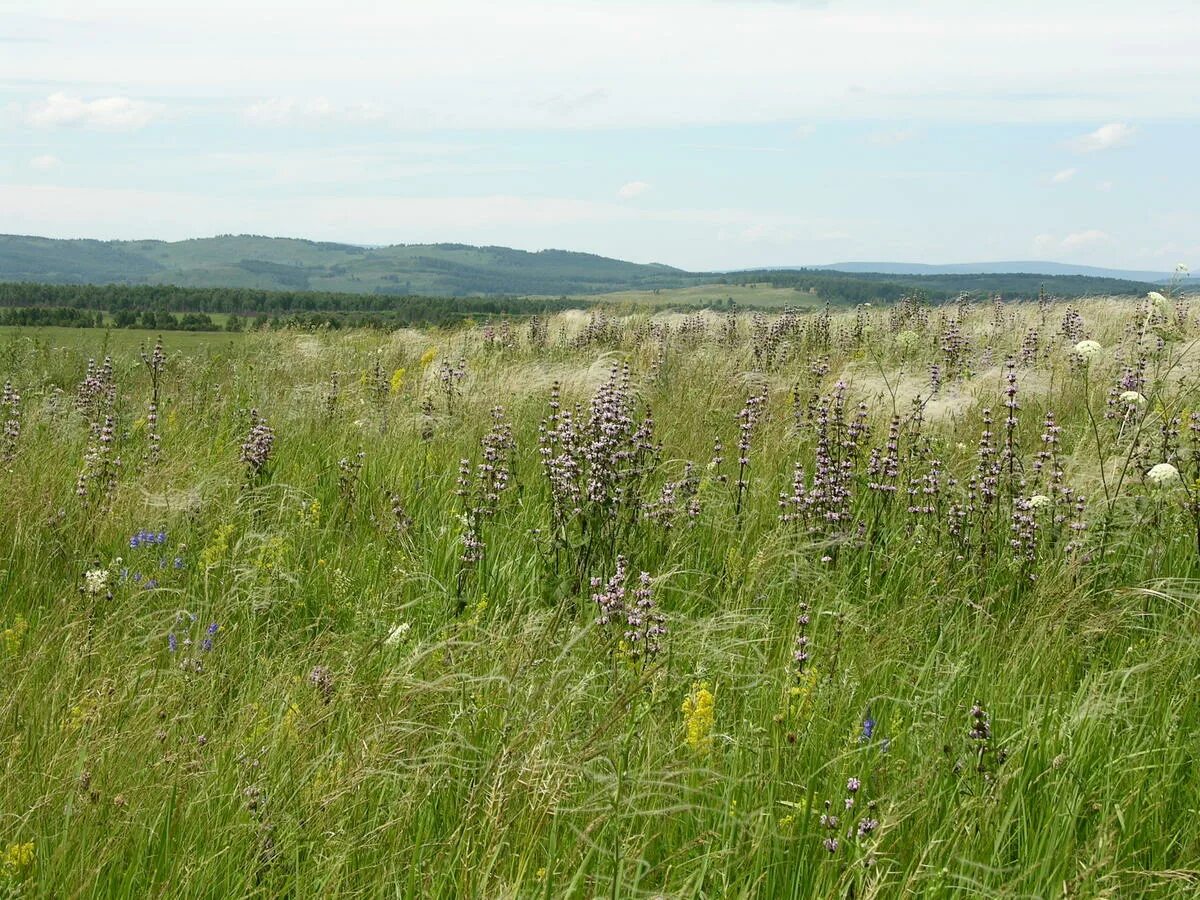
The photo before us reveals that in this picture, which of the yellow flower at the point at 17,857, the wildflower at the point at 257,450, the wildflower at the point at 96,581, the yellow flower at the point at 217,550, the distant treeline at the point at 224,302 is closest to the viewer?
the yellow flower at the point at 17,857

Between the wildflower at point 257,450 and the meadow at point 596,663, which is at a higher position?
the wildflower at point 257,450

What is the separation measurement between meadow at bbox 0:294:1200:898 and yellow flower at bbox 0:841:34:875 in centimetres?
1

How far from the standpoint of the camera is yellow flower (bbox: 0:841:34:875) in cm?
231

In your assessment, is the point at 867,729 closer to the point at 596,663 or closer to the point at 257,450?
the point at 596,663

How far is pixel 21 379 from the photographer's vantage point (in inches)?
441

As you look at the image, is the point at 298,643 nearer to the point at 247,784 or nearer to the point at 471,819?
the point at 247,784

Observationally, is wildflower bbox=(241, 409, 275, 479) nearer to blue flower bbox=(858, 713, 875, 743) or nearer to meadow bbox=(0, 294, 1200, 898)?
meadow bbox=(0, 294, 1200, 898)

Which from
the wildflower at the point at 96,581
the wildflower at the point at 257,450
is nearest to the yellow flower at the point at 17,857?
the wildflower at the point at 96,581

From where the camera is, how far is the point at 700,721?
296cm

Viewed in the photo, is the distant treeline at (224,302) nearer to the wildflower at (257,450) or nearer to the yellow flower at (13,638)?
the wildflower at (257,450)

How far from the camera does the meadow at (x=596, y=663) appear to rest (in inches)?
97.4

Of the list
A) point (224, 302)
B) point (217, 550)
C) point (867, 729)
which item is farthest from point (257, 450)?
point (224, 302)

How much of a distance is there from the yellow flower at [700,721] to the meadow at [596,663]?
2 centimetres

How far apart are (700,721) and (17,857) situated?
175cm
